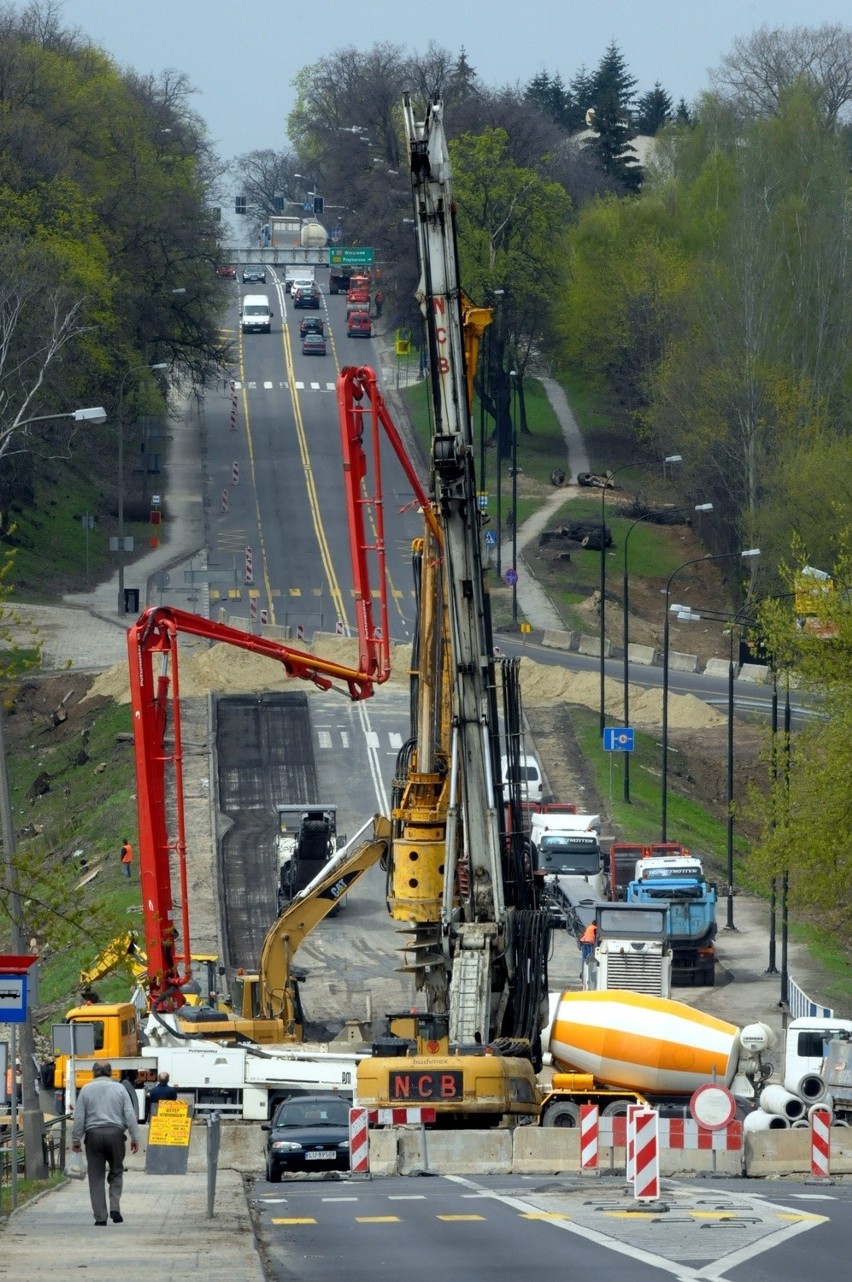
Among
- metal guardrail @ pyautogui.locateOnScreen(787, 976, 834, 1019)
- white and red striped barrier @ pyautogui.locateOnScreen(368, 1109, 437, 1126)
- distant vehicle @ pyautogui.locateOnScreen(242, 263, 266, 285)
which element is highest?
distant vehicle @ pyautogui.locateOnScreen(242, 263, 266, 285)

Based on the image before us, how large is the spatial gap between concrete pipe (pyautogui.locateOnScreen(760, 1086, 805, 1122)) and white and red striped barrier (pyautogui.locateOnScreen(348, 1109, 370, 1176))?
729 centimetres

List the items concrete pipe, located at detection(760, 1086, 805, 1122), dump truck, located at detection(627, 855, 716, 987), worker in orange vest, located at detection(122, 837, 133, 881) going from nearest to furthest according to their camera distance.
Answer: concrete pipe, located at detection(760, 1086, 805, 1122), dump truck, located at detection(627, 855, 716, 987), worker in orange vest, located at detection(122, 837, 133, 881)

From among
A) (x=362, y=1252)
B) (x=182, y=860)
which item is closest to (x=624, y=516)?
(x=182, y=860)

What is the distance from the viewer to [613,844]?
6425 centimetres

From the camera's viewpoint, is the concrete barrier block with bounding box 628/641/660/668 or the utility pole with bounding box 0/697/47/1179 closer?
→ the utility pole with bounding box 0/697/47/1179

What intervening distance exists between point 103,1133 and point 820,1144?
10.6 metres

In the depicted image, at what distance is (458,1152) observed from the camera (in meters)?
30.6

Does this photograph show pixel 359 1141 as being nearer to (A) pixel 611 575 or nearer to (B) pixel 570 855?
(B) pixel 570 855

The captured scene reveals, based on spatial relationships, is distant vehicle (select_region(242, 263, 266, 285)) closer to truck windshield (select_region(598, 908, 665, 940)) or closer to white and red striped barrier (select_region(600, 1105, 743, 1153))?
truck windshield (select_region(598, 908, 665, 940))

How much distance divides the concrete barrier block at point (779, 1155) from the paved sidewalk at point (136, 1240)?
7311 mm

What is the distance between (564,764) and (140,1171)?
145ft

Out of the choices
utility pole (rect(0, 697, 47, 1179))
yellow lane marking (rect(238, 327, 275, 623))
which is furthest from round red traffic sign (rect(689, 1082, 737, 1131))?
yellow lane marking (rect(238, 327, 275, 623))

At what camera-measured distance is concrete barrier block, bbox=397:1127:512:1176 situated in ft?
99.5

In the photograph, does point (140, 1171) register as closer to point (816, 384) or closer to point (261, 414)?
point (816, 384)
